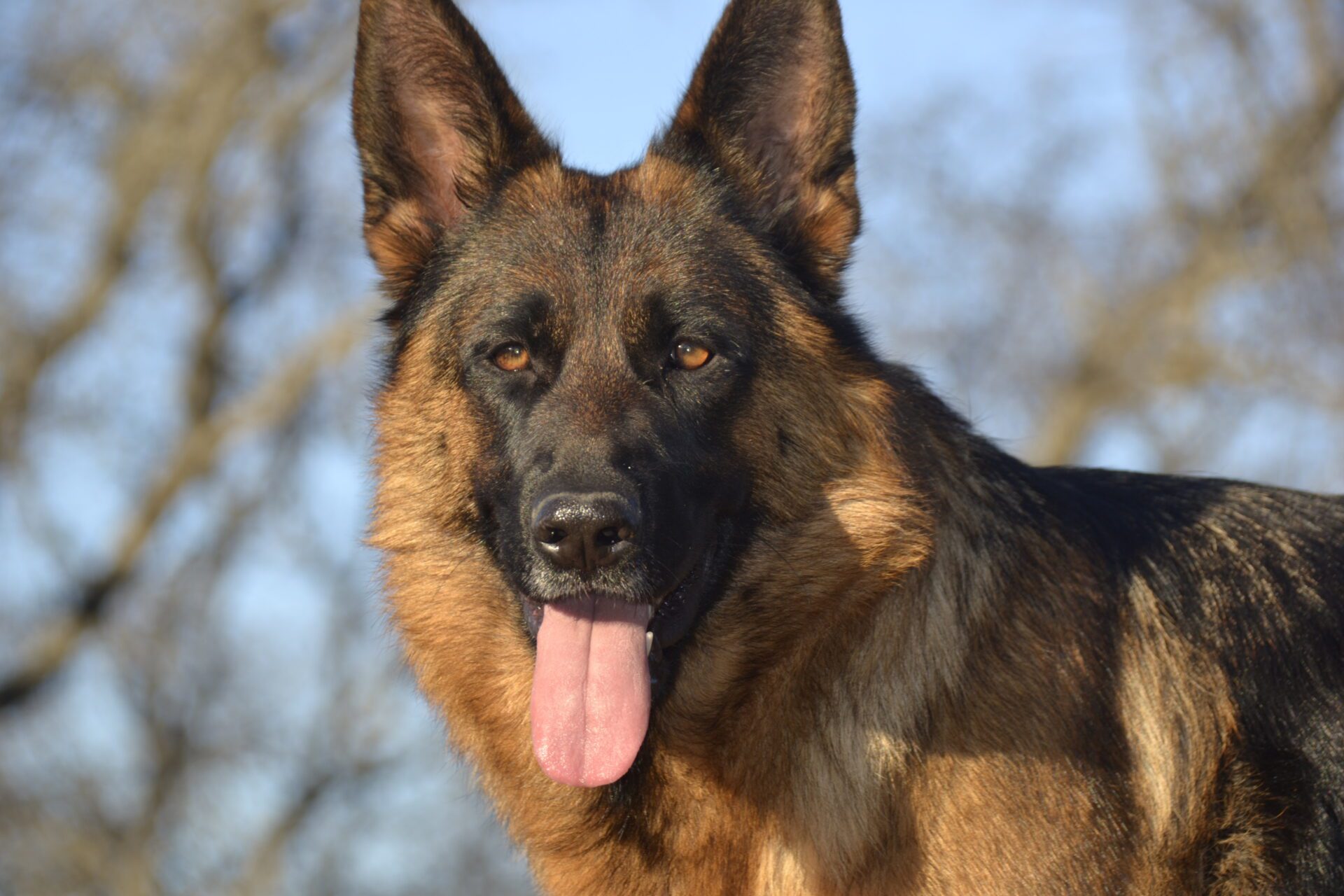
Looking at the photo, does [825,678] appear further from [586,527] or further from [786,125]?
[786,125]

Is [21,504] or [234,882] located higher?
[21,504]

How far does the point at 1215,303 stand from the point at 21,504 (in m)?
14.9

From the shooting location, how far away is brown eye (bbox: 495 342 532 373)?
3.93m

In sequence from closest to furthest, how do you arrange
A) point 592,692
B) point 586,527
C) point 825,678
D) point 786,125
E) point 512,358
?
point 586,527, point 592,692, point 825,678, point 512,358, point 786,125

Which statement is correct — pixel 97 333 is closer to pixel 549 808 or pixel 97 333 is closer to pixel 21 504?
pixel 21 504

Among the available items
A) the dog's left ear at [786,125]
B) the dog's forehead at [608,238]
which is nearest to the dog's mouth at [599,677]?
the dog's forehead at [608,238]

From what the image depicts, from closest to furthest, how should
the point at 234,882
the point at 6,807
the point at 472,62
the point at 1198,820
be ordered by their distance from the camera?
the point at 1198,820, the point at 472,62, the point at 6,807, the point at 234,882

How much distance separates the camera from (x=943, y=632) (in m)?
3.73

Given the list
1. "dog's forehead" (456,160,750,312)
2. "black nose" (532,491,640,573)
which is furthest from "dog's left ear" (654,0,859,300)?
"black nose" (532,491,640,573)

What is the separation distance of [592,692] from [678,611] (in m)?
0.31

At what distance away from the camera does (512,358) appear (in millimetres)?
3949

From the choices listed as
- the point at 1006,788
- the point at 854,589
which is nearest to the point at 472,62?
the point at 854,589

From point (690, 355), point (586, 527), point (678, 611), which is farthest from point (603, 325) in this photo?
point (678, 611)

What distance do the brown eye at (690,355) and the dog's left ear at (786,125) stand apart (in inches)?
18.3
